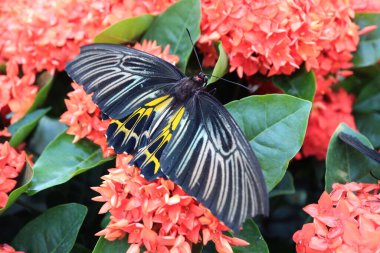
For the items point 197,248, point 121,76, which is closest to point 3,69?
point 121,76

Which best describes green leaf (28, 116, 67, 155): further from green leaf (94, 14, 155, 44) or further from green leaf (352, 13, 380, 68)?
green leaf (352, 13, 380, 68)

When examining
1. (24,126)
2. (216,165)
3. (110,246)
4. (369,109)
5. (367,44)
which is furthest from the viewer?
(369,109)

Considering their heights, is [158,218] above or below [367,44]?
below

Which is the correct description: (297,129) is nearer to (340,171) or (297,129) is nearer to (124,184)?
(340,171)

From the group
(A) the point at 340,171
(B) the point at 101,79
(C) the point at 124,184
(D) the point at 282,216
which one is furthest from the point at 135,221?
(D) the point at 282,216

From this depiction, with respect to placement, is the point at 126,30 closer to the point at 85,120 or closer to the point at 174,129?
the point at 85,120

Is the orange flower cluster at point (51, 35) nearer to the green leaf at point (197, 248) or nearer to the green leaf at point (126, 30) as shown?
the green leaf at point (126, 30)

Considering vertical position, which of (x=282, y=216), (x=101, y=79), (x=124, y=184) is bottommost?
(x=282, y=216)
